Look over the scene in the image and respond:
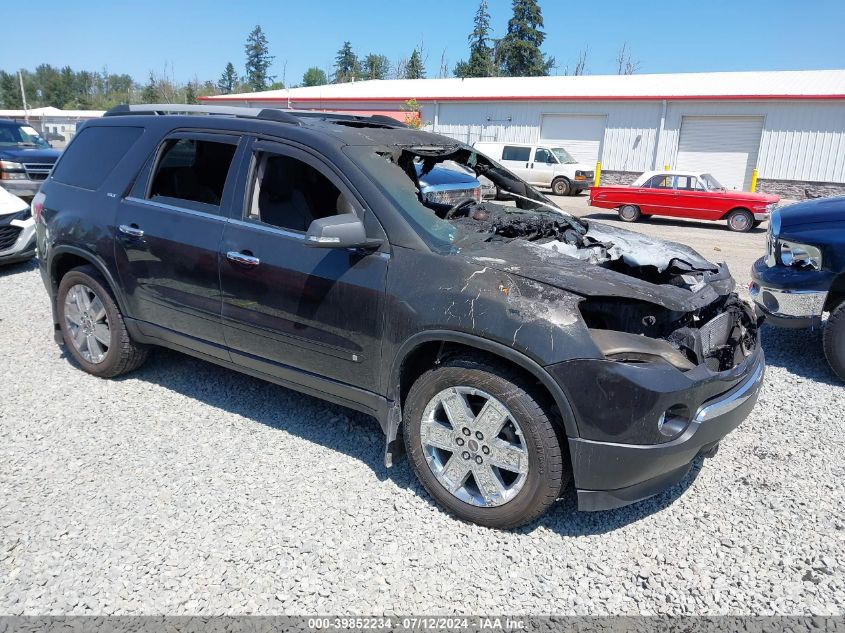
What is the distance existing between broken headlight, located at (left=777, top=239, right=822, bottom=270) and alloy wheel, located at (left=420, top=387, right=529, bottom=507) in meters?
3.40

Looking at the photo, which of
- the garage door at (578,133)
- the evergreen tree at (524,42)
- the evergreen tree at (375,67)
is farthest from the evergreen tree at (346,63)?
the garage door at (578,133)

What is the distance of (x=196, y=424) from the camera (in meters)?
4.10

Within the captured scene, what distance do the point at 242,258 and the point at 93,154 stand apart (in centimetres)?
192

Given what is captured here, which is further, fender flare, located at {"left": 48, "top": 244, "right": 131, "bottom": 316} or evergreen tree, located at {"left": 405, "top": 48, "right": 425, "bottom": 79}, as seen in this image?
evergreen tree, located at {"left": 405, "top": 48, "right": 425, "bottom": 79}

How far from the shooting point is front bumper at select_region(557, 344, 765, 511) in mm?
2662

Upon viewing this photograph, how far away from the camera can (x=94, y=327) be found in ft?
15.3

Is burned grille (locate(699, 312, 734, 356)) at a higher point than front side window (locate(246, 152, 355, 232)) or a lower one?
lower

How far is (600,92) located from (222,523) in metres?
29.0

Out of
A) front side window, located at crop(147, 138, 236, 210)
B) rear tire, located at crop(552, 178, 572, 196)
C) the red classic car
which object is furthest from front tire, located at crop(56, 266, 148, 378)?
rear tire, located at crop(552, 178, 572, 196)

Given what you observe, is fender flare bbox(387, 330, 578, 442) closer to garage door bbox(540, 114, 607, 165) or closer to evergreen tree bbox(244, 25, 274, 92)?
garage door bbox(540, 114, 607, 165)

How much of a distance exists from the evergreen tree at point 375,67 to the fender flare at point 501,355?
92488mm

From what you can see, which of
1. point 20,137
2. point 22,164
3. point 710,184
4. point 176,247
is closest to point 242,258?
point 176,247

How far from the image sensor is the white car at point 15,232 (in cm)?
796

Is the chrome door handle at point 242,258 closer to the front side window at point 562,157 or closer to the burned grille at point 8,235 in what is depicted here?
the burned grille at point 8,235
